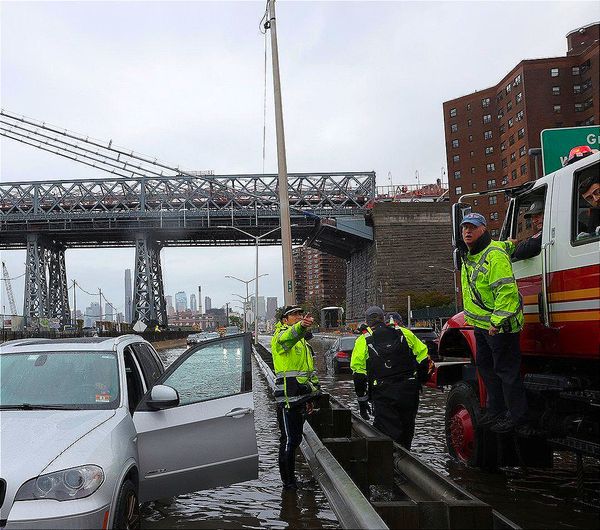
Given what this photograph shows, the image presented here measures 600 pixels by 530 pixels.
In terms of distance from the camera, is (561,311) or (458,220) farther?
(458,220)

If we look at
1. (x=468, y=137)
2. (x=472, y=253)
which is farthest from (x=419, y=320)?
(x=472, y=253)

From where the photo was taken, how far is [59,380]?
576 cm

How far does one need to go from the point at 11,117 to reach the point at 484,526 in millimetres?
93708

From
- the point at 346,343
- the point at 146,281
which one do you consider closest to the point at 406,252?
the point at 146,281

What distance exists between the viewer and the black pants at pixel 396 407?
25.2ft

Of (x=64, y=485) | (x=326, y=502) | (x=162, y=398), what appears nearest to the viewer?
(x=64, y=485)

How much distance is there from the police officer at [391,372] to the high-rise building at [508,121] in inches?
2264

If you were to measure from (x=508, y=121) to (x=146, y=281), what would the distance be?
48.5 m

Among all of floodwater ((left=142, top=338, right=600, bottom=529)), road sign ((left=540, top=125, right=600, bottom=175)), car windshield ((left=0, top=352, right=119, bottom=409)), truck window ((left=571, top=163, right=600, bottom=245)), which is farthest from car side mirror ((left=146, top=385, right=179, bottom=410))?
road sign ((left=540, top=125, right=600, bottom=175))

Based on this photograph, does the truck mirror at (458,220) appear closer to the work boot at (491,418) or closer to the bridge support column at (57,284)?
the work boot at (491,418)

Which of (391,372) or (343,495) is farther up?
(391,372)

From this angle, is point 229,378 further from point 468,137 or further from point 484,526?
point 468,137

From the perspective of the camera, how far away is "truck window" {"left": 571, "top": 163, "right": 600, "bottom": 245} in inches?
220

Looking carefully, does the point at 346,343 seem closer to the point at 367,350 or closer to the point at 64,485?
the point at 367,350
